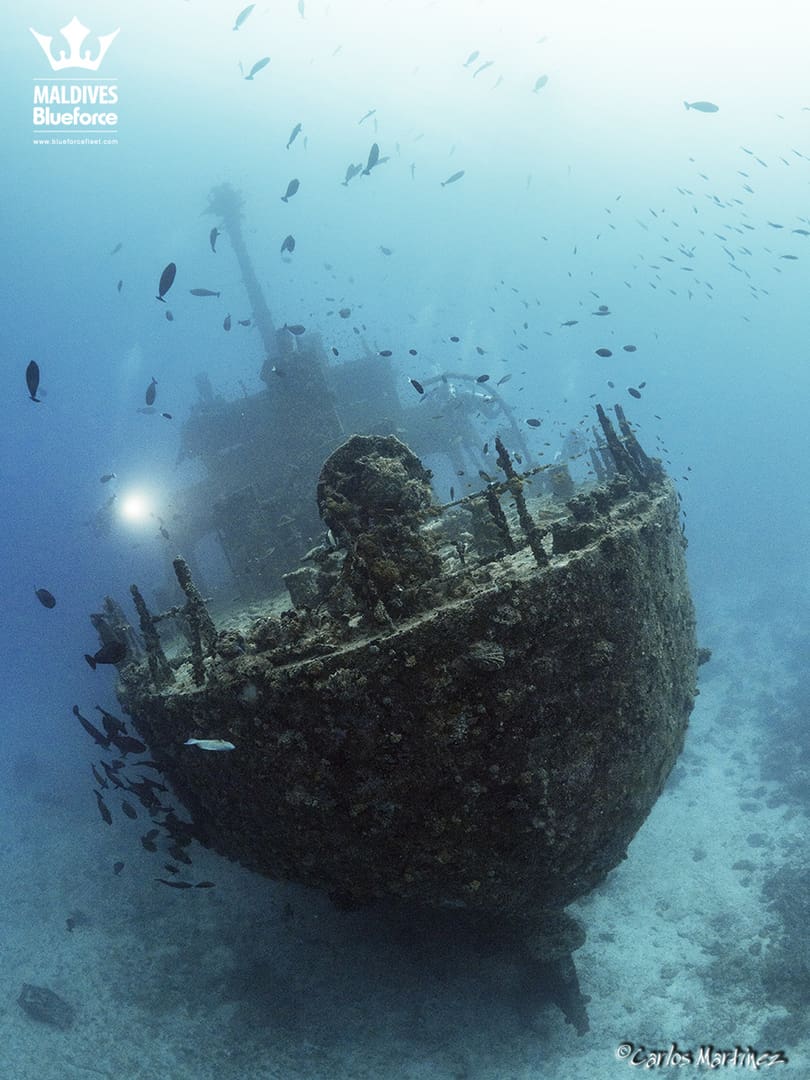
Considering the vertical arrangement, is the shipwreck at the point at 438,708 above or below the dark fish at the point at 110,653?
below

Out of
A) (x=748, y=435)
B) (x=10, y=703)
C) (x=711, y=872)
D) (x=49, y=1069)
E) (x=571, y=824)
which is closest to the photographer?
(x=571, y=824)

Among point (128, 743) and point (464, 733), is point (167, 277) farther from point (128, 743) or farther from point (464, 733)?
point (464, 733)

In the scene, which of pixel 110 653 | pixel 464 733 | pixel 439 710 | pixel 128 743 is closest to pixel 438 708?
pixel 439 710

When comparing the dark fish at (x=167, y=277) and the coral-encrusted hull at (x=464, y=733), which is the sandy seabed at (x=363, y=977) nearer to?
the coral-encrusted hull at (x=464, y=733)

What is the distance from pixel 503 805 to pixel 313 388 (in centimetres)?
2391

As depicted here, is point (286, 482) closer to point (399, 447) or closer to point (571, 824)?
point (399, 447)

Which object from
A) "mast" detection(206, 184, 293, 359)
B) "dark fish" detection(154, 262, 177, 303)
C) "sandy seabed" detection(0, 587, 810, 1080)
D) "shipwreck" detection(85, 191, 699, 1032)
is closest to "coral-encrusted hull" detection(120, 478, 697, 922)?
"shipwreck" detection(85, 191, 699, 1032)

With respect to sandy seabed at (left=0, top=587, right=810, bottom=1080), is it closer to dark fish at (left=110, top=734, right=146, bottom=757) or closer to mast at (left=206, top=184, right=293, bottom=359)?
dark fish at (left=110, top=734, right=146, bottom=757)

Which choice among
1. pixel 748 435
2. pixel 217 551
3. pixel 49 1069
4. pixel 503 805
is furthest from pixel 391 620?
pixel 748 435

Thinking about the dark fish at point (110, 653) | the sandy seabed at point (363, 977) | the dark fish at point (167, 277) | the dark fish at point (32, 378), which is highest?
the dark fish at point (167, 277)

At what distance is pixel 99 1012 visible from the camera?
49.3 ft

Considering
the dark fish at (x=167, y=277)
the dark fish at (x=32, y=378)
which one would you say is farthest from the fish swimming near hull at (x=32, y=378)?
the dark fish at (x=167, y=277)

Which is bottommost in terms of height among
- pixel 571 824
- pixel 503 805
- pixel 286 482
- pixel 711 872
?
pixel 711 872

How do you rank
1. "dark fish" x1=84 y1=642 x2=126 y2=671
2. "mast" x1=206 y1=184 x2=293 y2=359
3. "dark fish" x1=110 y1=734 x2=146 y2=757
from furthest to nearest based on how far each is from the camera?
"mast" x1=206 y1=184 x2=293 y2=359, "dark fish" x1=110 y1=734 x2=146 y2=757, "dark fish" x1=84 y1=642 x2=126 y2=671
